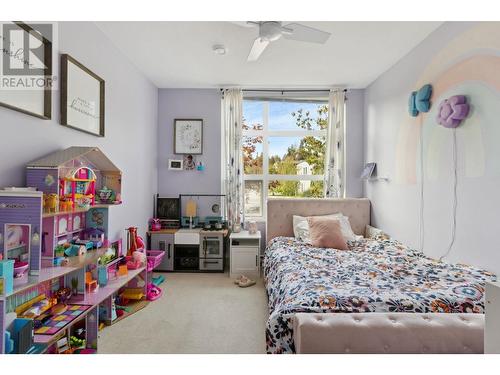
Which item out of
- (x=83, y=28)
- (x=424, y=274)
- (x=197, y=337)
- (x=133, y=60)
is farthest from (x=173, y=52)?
(x=424, y=274)

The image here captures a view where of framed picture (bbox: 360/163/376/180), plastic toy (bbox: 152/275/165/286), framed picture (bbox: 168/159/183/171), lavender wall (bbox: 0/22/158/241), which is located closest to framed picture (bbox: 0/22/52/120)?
lavender wall (bbox: 0/22/158/241)

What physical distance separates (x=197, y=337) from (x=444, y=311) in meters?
1.68

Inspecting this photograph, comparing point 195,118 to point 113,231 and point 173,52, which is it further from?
point 113,231

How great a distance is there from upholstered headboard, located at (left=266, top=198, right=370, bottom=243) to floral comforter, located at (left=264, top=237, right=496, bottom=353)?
866 millimetres

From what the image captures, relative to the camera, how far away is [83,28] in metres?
2.38

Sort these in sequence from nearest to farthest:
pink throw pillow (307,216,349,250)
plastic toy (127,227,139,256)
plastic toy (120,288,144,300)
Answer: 1. plastic toy (120,288,144,300)
2. plastic toy (127,227,139,256)
3. pink throw pillow (307,216,349,250)

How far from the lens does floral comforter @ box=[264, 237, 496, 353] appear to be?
1659mm

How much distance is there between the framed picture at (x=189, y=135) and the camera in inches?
168

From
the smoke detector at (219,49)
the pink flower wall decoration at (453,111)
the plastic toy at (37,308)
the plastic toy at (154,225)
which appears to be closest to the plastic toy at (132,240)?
the plastic toy at (154,225)

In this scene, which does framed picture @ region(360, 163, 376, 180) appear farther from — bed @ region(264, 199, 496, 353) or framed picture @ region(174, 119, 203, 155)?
framed picture @ region(174, 119, 203, 155)

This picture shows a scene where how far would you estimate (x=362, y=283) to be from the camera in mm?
2045

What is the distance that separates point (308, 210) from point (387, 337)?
2568 millimetres

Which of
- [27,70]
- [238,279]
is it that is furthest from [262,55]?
[238,279]

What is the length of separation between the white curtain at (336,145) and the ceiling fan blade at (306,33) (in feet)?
5.97
